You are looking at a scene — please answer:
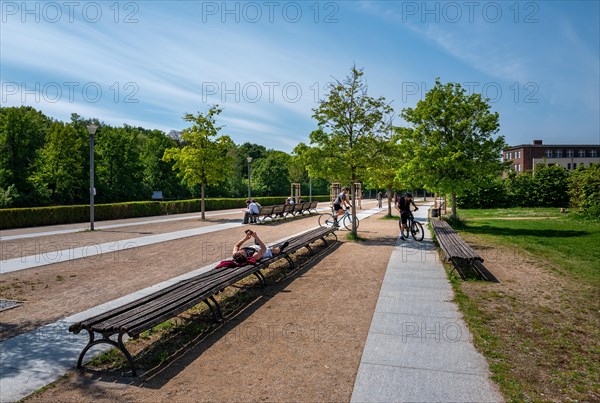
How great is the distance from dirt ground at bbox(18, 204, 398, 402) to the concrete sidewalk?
22 centimetres

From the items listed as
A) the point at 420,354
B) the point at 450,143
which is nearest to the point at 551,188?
the point at 450,143

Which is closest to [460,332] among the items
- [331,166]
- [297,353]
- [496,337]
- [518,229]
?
[496,337]

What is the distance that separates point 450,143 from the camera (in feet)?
57.2

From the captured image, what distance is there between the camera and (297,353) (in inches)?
189

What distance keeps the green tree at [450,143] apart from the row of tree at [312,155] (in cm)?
4

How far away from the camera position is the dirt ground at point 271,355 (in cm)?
388

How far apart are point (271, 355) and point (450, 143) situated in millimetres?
15114

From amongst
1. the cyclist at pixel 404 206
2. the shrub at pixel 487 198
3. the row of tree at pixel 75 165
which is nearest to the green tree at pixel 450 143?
the cyclist at pixel 404 206

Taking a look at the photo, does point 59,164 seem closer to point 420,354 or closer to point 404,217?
point 404,217

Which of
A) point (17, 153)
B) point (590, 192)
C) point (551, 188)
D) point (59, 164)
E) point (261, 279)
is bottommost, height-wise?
point (261, 279)

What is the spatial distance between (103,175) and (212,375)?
4433 cm

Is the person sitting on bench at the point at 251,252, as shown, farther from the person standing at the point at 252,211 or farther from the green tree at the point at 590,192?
the green tree at the point at 590,192

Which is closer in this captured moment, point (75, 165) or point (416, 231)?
point (416, 231)

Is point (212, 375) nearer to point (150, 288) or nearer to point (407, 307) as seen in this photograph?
point (407, 307)
